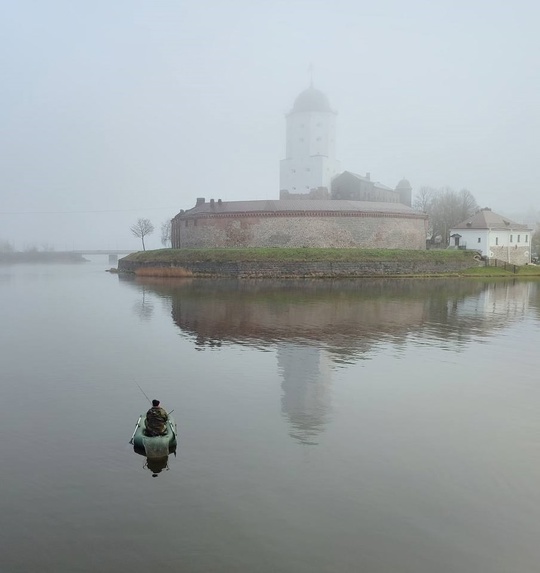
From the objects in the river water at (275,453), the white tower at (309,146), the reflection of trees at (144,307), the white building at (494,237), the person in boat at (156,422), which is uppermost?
the white tower at (309,146)

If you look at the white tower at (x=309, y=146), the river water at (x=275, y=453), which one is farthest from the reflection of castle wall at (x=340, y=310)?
the white tower at (x=309, y=146)

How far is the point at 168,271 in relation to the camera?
1951 inches

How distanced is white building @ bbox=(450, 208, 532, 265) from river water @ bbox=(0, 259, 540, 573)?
36.1 meters

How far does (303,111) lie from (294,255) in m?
39.1

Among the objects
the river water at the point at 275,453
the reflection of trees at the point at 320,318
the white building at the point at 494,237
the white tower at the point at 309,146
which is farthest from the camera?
the white tower at the point at 309,146

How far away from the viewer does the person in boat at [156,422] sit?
368 inches

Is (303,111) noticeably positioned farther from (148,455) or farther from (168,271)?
(148,455)

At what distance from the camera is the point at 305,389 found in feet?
42.9

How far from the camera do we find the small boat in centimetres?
919

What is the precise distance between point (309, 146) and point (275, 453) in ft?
236

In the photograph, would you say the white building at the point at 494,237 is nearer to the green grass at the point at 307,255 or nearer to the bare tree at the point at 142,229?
the green grass at the point at 307,255

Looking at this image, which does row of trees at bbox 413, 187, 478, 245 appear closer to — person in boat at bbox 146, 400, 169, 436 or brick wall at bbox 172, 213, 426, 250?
brick wall at bbox 172, 213, 426, 250

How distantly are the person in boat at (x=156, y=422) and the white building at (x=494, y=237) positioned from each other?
49567 mm

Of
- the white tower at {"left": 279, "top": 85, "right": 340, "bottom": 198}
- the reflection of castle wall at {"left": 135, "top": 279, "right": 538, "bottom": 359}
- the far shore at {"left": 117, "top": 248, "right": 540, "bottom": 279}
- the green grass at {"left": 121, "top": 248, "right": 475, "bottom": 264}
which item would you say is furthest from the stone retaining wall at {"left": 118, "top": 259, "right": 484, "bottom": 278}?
the white tower at {"left": 279, "top": 85, "right": 340, "bottom": 198}
